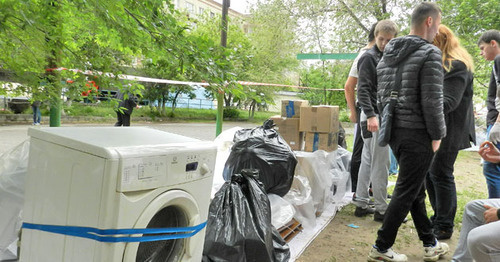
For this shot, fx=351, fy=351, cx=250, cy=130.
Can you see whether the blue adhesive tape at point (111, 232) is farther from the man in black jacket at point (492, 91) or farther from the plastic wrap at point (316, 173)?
the man in black jacket at point (492, 91)

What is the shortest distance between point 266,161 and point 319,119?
1.02 meters

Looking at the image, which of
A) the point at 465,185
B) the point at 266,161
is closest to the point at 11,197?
the point at 266,161

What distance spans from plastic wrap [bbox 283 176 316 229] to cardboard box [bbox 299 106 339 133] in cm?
67

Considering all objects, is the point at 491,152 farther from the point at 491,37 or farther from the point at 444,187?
the point at 491,37

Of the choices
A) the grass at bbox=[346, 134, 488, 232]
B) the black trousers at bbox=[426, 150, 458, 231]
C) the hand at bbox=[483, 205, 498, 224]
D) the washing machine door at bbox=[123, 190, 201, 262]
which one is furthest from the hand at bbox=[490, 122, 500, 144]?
the washing machine door at bbox=[123, 190, 201, 262]

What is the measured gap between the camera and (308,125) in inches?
141

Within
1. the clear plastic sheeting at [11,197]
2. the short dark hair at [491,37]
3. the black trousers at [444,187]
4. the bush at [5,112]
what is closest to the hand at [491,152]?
the black trousers at [444,187]

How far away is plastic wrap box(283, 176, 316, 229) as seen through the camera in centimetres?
298

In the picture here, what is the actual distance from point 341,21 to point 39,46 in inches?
440

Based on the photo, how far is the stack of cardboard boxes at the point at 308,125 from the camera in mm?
3518

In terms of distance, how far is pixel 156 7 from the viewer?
1.51 m

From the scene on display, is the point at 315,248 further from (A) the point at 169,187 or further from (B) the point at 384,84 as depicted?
(A) the point at 169,187

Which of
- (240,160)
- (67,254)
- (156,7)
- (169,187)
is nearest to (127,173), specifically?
(169,187)

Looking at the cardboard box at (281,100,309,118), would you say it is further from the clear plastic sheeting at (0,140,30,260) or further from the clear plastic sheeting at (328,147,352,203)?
the clear plastic sheeting at (0,140,30,260)
